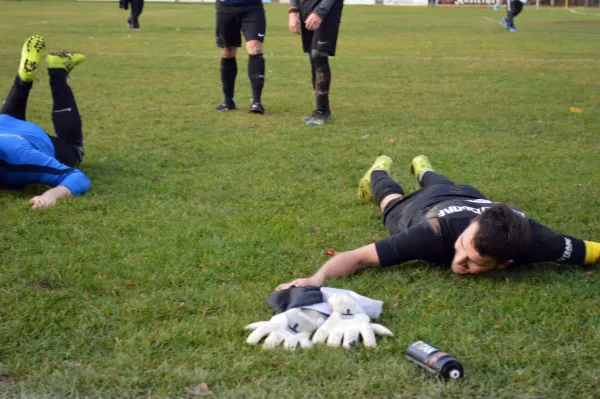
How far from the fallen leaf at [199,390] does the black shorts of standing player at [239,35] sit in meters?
5.81

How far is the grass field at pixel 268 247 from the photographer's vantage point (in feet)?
9.08

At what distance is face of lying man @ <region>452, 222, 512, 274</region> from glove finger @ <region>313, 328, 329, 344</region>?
901mm

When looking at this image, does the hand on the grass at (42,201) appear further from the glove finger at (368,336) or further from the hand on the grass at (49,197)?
the glove finger at (368,336)

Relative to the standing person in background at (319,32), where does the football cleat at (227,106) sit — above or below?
below

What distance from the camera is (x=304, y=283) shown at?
11.3 feet

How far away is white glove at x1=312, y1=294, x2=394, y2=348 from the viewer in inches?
117

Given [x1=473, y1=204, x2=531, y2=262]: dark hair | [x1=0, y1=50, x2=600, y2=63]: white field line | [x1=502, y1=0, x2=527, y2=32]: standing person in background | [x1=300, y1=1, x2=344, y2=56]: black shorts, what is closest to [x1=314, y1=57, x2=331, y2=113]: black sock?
[x1=300, y1=1, x2=344, y2=56]: black shorts

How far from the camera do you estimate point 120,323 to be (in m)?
3.13

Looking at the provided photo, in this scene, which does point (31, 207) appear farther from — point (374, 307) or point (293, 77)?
point (293, 77)

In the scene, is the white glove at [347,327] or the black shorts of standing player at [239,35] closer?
the white glove at [347,327]

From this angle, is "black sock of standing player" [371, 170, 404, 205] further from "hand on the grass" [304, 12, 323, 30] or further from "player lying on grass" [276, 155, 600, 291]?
"hand on the grass" [304, 12, 323, 30]

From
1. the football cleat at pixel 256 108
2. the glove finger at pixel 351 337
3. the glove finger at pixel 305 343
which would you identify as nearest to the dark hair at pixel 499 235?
the glove finger at pixel 351 337

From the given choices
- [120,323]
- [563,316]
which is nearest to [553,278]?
[563,316]

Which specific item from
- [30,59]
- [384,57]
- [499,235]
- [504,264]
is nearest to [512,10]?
[384,57]
